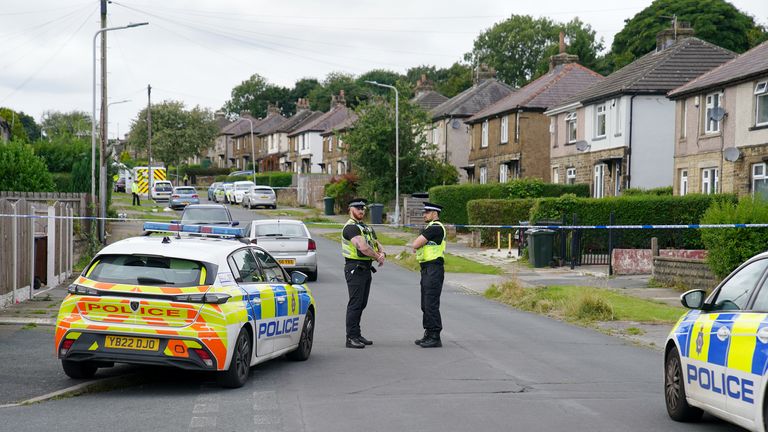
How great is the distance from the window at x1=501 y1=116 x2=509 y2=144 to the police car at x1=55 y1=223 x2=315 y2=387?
4547 centimetres

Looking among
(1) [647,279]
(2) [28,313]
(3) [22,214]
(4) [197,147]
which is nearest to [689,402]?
(2) [28,313]

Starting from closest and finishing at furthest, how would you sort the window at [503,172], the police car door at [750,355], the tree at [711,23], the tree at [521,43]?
the police car door at [750,355]
the window at [503,172]
the tree at [711,23]
the tree at [521,43]

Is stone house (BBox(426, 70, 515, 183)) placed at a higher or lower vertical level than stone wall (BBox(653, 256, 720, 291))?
higher

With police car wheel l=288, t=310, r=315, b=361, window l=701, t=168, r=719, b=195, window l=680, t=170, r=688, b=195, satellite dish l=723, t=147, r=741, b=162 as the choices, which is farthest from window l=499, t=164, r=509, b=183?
police car wheel l=288, t=310, r=315, b=361

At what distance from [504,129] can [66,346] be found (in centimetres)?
4719

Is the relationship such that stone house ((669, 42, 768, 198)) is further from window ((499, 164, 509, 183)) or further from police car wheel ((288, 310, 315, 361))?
police car wheel ((288, 310, 315, 361))

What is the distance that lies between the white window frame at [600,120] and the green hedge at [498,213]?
27.1ft

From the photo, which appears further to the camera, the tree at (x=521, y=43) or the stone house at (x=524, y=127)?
the tree at (x=521, y=43)

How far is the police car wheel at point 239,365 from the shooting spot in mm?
9625

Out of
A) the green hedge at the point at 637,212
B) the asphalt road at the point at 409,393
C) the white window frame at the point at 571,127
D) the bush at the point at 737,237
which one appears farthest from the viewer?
the white window frame at the point at 571,127

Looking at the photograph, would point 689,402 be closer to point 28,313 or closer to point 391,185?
point 28,313

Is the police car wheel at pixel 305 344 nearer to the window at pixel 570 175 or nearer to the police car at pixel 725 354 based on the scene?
the police car at pixel 725 354

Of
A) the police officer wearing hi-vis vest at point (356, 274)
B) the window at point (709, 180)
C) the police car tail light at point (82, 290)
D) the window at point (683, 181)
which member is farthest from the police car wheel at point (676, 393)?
the window at point (683, 181)

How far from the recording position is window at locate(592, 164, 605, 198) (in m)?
44.1
